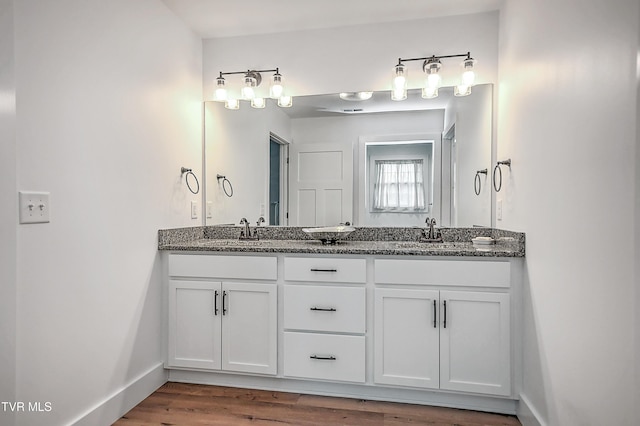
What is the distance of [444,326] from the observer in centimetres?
194

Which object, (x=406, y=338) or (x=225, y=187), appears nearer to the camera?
(x=406, y=338)

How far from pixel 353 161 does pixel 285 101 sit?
25.6 inches

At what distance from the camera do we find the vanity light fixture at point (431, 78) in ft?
7.57

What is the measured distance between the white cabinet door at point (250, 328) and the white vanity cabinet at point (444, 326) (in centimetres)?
60

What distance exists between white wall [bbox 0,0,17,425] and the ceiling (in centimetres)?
118

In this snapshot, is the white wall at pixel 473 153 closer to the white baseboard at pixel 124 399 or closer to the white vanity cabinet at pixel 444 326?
the white vanity cabinet at pixel 444 326

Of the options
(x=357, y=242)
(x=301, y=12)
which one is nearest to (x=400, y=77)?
(x=301, y=12)

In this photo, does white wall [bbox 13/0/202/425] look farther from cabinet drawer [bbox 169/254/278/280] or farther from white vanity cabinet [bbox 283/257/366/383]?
white vanity cabinet [bbox 283/257/366/383]

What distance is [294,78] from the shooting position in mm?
2613

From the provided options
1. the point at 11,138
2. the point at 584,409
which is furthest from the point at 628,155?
the point at 11,138

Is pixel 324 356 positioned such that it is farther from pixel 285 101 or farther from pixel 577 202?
pixel 285 101

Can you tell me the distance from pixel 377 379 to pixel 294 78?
80.3 inches

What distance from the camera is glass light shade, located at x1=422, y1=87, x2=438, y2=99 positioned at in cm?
239

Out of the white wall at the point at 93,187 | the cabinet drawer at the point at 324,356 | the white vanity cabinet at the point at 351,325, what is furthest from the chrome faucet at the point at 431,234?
the white wall at the point at 93,187
